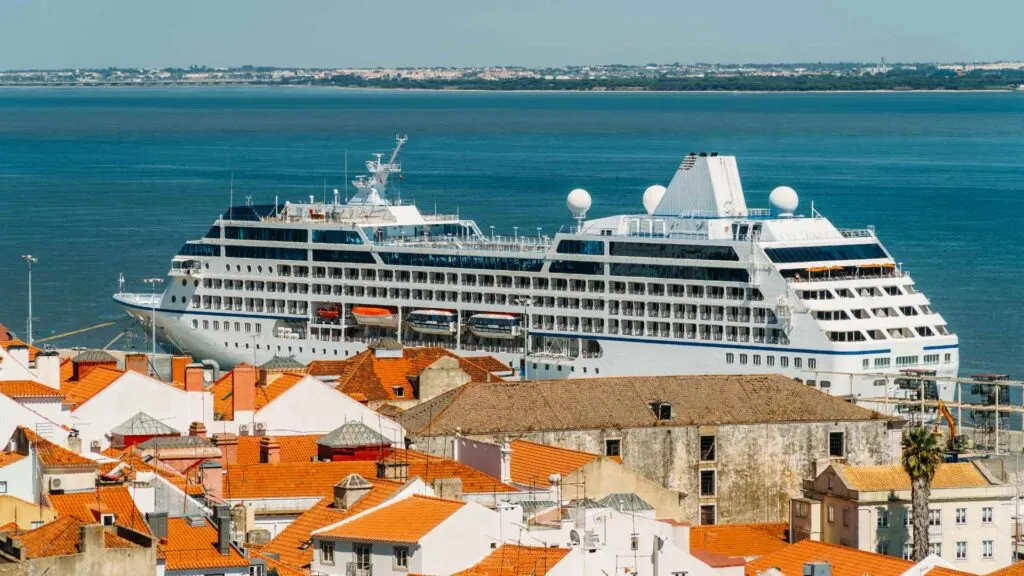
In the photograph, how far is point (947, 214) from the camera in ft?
495

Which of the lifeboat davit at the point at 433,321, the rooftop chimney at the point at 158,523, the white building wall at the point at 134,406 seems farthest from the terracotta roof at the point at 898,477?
the lifeboat davit at the point at 433,321

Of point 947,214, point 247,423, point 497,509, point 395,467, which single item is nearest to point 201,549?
point 497,509

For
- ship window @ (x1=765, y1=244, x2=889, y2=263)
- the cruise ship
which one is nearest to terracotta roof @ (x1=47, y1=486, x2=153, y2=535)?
the cruise ship

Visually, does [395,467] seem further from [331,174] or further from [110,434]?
[331,174]

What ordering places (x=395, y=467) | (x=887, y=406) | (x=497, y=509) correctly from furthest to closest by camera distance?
(x=887, y=406) → (x=395, y=467) → (x=497, y=509)

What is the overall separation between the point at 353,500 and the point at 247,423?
1261cm

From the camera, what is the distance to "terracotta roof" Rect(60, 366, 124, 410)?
156ft

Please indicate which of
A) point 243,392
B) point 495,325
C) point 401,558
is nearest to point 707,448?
point 243,392

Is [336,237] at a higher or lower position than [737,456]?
higher

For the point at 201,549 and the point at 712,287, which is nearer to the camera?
the point at 201,549

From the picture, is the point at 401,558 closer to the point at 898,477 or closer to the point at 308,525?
the point at 308,525

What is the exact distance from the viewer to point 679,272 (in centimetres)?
8219

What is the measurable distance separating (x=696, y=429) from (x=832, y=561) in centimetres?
1493

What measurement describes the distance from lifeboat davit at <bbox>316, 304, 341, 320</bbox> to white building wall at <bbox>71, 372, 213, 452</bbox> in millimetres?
42824
